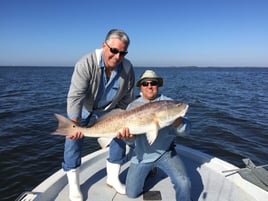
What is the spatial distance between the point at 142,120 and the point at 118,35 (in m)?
1.36

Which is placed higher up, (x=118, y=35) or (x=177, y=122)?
(x=118, y=35)

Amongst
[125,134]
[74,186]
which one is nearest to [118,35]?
[125,134]

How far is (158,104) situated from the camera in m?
3.66

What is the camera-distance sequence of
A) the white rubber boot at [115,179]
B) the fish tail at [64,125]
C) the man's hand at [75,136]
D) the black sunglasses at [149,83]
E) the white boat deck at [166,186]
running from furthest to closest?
the white rubber boot at [115,179], the white boat deck at [166,186], the black sunglasses at [149,83], the man's hand at [75,136], the fish tail at [64,125]

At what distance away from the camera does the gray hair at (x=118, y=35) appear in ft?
11.5

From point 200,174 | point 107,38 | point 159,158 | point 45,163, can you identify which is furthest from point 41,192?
point 45,163

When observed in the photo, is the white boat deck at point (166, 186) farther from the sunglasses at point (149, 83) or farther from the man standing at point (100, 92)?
the sunglasses at point (149, 83)

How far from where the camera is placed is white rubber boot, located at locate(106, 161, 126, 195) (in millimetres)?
4289

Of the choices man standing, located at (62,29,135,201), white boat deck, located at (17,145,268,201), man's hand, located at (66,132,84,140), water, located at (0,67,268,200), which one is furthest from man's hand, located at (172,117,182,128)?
water, located at (0,67,268,200)

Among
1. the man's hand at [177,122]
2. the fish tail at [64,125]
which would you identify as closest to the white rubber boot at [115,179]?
the fish tail at [64,125]

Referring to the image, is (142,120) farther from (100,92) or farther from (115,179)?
(115,179)

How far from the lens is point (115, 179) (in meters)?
4.36

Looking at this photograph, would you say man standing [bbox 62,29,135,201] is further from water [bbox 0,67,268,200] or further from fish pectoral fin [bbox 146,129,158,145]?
water [bbox 0,67,268,200]

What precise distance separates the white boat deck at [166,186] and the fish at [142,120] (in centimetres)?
123
